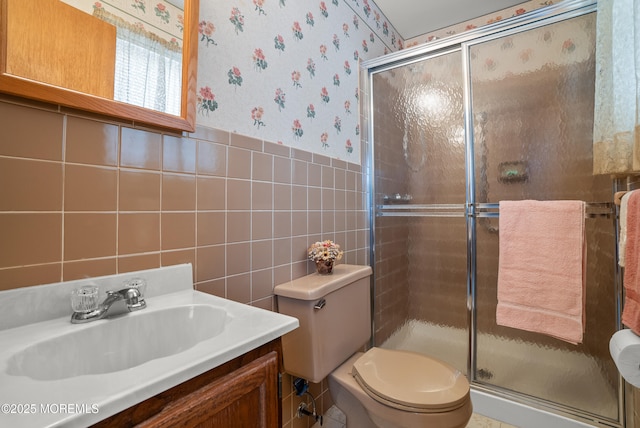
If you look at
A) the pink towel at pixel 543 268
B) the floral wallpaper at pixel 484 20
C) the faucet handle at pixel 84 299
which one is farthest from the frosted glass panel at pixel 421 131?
the faucet handle at pixel 84 299

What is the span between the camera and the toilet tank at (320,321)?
42.2 inches

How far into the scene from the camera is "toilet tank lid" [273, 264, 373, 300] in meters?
1.08

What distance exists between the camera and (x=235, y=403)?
1.76 ft

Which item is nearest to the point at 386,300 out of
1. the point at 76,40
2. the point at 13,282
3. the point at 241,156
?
the point at 241,156

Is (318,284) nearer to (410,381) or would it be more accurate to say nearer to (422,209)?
(410,381)

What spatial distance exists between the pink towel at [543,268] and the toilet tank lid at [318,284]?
0.73m

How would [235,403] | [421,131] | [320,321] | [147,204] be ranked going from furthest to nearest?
1. [421,131]
2. [320,321]
3. [147,204]
4. [235,403]

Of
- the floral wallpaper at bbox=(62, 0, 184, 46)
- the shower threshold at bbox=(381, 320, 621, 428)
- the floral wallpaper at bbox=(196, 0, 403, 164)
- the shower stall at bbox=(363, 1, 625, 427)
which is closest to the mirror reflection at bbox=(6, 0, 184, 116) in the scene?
the floral wallpaper at bbox=(62, 0, 184, 46)

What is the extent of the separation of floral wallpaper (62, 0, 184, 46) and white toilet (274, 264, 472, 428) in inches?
36.9

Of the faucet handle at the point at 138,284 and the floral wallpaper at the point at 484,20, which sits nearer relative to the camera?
the faucet handle at the point at 138,284

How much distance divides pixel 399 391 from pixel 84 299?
0.97 meters

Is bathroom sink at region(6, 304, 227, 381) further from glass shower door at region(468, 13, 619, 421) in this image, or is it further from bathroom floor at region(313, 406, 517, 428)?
glass shower door at region(468, 13, 619, 421)

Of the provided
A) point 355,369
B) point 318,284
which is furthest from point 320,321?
point 355,369

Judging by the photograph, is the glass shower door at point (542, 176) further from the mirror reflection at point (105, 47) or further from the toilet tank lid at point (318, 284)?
the mirror reflection at point (105, 47)
